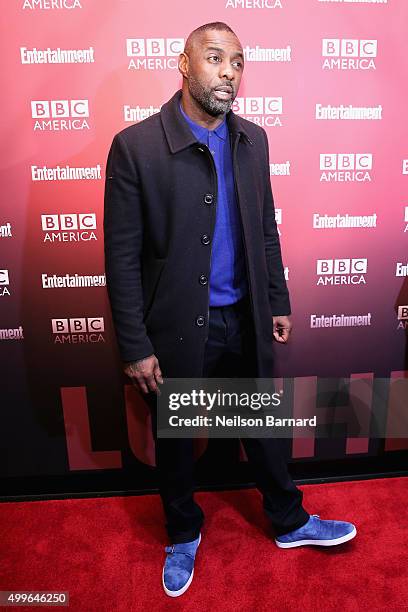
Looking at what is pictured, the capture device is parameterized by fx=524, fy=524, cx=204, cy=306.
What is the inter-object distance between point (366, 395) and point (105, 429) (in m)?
1.22

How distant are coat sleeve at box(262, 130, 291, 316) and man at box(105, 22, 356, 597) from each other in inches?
0.5

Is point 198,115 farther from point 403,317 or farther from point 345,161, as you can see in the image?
point 403,317

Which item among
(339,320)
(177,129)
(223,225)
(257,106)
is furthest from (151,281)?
(339,320)

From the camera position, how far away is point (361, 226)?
2260mm

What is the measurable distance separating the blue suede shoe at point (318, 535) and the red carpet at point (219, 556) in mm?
40

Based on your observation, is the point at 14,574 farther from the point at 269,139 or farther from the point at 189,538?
the point at 269,139

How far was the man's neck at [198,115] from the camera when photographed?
5.44 feet

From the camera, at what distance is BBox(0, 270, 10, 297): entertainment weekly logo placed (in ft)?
7.14

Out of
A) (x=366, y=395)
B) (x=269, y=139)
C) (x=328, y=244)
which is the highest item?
(x=269, y=139)

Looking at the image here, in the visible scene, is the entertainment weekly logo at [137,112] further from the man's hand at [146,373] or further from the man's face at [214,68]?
the man's hand at [146,373]

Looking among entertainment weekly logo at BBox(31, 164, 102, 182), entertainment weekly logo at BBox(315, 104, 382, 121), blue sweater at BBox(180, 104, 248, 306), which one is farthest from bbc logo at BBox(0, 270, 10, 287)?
entertainment weekly logo at BBox(315, 104, 382, 121)

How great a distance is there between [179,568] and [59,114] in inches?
69.0

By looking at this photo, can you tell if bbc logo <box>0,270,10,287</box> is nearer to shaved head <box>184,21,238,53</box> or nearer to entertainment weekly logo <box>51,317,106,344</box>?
entertainment weekly logo <box>51,317,106,344</box>

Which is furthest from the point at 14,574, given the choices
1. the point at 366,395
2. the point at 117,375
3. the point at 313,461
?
the point at 366,395
